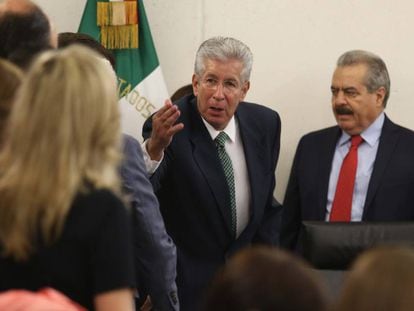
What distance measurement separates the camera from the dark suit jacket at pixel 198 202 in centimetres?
378

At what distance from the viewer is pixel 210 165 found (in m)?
3.82

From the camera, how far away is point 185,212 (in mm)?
3789

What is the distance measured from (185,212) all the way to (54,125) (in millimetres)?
1885

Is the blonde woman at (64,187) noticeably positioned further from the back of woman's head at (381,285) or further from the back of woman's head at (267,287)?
the back of woman's head at (381,285)

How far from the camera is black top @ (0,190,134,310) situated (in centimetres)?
196

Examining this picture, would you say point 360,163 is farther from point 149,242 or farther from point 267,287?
point 267,287

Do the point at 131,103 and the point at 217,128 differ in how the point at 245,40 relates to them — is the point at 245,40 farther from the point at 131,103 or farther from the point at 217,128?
the point at 217,128

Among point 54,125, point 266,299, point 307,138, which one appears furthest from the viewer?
point 307,138

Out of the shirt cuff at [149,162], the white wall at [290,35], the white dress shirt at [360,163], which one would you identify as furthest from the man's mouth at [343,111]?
the shirt cuff at [149,162]

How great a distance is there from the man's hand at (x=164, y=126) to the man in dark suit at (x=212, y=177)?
0.99 feet

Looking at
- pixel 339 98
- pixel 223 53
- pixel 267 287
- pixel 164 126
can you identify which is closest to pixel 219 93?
pixel 223 53

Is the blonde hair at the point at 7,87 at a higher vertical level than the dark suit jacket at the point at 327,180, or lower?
higher

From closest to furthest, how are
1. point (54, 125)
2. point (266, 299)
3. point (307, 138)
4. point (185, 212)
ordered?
point (266, 299), point (54, 125), point (185, 212), point (307, 138)

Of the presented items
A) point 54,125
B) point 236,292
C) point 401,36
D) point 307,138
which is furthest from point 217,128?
point 236,292
